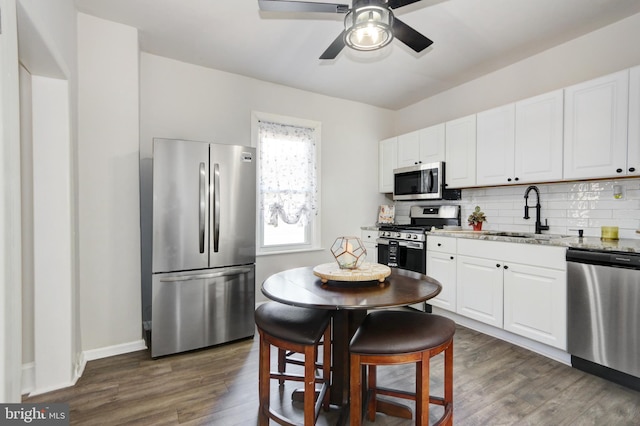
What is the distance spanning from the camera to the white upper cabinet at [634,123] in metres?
2.23

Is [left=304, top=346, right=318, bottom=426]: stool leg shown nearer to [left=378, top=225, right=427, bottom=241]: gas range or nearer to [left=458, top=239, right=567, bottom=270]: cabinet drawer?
[left=458, top=239, right=567, bottom=270]: cabinet drawer

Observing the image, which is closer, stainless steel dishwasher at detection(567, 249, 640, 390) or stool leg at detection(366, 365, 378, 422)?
stool leg at detection(366, 365, 378, 422)

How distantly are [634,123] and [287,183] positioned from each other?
310cm

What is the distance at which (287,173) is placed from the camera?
3801mm

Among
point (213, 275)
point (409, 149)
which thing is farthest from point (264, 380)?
point (409, 149)

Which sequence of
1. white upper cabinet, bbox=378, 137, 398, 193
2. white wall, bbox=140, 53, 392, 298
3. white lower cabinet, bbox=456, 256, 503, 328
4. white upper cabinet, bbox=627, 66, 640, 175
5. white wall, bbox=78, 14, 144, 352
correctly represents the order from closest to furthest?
white upper cabinet, bbox=627, 66, 640, 175 < white wall, bbox=78, 14, 144, 352 < white lower cabinet, bbox=456, 256, 503, 328 < white wall, bbox=140, 53, 392, 298 < white upper cabinet, bbox=378, 137, 398, 193

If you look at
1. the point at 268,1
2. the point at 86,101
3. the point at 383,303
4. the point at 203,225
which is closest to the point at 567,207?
the point at 383,303

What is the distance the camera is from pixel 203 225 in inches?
105

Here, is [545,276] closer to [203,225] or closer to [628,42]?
[628,42]

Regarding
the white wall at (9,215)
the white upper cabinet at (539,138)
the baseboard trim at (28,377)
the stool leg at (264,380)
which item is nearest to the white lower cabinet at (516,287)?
the white upper cabinet at (539,138)

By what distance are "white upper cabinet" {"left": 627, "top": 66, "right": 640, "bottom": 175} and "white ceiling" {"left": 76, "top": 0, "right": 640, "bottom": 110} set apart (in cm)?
59

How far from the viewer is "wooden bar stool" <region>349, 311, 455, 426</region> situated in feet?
4.50

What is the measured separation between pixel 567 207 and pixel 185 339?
3576 mm

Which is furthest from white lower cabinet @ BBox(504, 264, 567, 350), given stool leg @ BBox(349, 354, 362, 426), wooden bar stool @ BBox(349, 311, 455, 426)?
stool leg @ BBox(349, 354, 362, 426)
